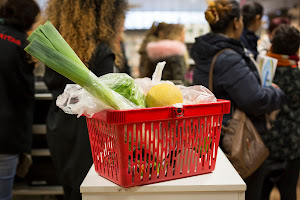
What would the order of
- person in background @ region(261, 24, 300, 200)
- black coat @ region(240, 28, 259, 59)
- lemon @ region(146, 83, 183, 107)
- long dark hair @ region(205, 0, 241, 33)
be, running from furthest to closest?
black coat @ region(240, 28, 259, 59), person in background @ region(261, 24, 300, 200), long dark hair @ region(205, 0, 241, 33), lemon @ region(146, 83, 183, 107)

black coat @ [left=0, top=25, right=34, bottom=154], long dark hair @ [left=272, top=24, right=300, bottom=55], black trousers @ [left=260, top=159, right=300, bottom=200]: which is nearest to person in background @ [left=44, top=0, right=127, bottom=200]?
black coat @ [left=0, top=25, right=34, bottom=154]

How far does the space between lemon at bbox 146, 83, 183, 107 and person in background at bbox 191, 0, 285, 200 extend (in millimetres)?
851

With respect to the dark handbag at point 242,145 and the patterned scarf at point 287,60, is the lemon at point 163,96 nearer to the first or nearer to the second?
the dark handbag at point 242,145

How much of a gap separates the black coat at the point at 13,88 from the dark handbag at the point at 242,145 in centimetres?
131

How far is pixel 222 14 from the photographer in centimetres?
213

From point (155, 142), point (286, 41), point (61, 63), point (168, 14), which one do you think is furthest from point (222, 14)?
point (168, 14)

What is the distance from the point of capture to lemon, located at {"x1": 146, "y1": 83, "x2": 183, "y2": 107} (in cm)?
117

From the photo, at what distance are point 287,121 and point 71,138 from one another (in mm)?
1552

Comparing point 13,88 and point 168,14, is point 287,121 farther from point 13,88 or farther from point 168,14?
point 168,14

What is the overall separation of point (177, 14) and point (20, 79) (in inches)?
287

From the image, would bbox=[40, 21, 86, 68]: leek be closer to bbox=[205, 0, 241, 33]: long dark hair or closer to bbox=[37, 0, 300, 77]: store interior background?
bbox=[205, 0, 241, 33]: long dark hair

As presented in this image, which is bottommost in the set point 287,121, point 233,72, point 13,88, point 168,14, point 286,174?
point 286,174

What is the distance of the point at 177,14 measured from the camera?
357 inches

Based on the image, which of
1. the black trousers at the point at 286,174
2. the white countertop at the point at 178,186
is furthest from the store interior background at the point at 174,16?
the white countertop at the point at 178,186
